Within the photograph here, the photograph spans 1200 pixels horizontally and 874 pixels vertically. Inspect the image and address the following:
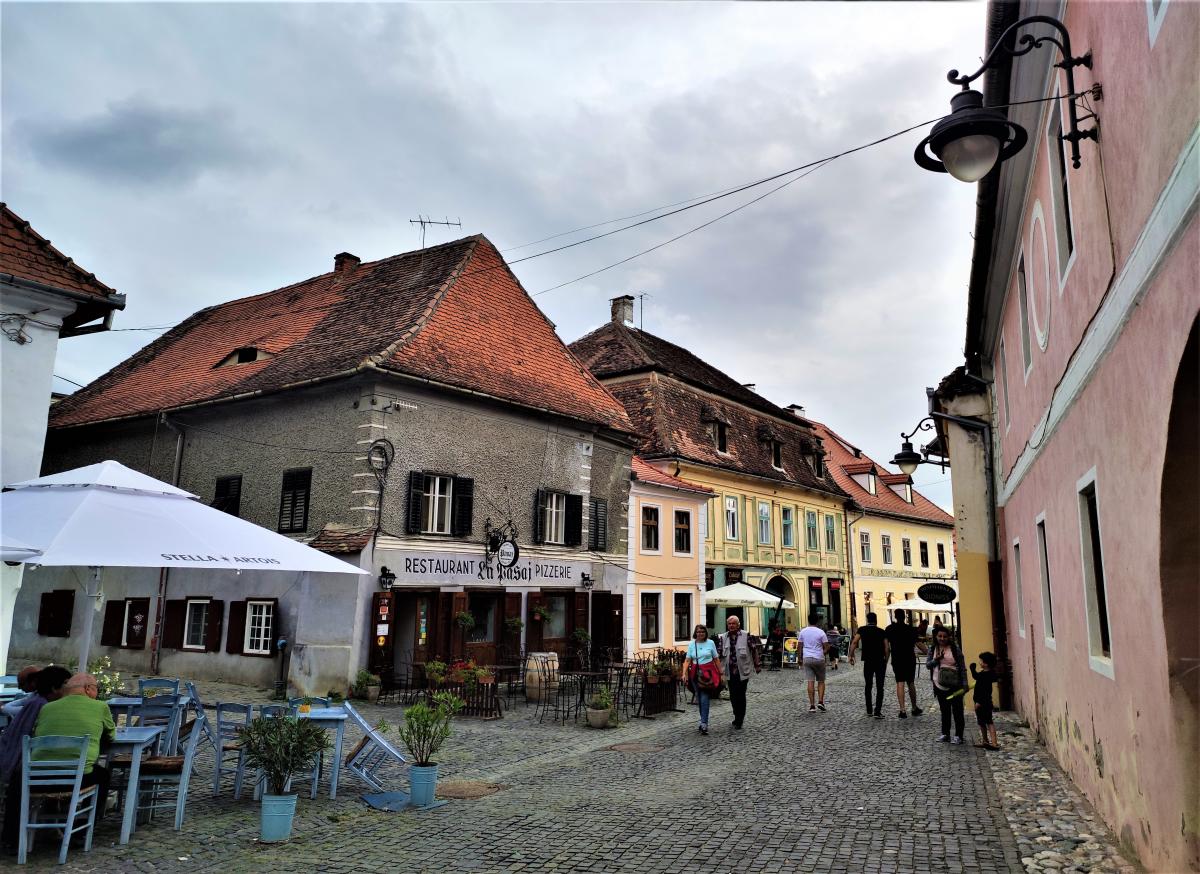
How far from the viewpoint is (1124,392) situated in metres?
5.48

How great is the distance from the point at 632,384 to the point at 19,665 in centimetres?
1950

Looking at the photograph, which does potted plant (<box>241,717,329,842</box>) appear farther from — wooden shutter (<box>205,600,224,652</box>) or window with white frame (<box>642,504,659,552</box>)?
window with white frame (<box>642,504,659,552</box>)

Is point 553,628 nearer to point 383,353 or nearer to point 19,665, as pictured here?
point 383,353

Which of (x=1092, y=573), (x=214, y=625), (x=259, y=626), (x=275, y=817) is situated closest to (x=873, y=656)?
(x=1092, y=573)

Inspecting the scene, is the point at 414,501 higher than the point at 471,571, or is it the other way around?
the point at 414,501

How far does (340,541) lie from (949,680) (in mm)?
11202

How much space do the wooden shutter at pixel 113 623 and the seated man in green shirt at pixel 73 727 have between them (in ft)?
49.1

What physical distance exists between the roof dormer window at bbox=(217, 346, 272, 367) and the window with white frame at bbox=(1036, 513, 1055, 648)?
1799 cm

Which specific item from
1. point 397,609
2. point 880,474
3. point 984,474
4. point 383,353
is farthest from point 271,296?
point 880,474

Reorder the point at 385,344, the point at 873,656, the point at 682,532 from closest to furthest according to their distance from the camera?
the point at 873,656 < the point at 385,344 < the point at 682,532

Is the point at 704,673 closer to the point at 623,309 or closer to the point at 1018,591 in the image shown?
the point at 1018,591

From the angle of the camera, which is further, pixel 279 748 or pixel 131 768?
pixel 279 748

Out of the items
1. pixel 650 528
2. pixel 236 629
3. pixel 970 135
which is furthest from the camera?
pixel 650 528

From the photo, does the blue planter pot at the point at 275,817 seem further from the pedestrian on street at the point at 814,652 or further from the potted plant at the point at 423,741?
the pedestrian on street at the point at 814,652
